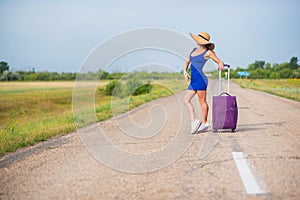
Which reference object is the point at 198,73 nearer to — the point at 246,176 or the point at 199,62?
the point at 199,62

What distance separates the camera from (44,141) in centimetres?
847

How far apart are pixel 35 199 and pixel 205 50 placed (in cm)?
501

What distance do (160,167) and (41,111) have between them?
3289 cm

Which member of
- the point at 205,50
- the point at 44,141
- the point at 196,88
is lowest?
the point at 44,141

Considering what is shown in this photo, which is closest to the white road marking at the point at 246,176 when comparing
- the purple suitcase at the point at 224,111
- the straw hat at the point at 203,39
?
the purple suitcase at the point at 224,111

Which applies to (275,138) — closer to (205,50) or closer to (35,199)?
(205,50)

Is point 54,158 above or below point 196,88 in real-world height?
below

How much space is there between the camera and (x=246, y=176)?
450 centimetres

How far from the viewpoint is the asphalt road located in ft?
13.4

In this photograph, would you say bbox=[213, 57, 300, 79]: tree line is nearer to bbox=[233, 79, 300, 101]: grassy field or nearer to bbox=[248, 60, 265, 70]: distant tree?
bbox=[248, 60, 265, 70]: distant tree

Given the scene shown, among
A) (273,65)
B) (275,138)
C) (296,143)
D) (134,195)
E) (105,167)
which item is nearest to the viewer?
(134,195)

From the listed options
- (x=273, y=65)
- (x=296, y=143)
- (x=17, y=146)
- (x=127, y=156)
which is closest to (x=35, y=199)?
(x=127, y=156)

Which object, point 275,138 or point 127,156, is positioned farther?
point 275,138

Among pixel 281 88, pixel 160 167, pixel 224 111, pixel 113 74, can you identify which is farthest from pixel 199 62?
pixel 281 88
